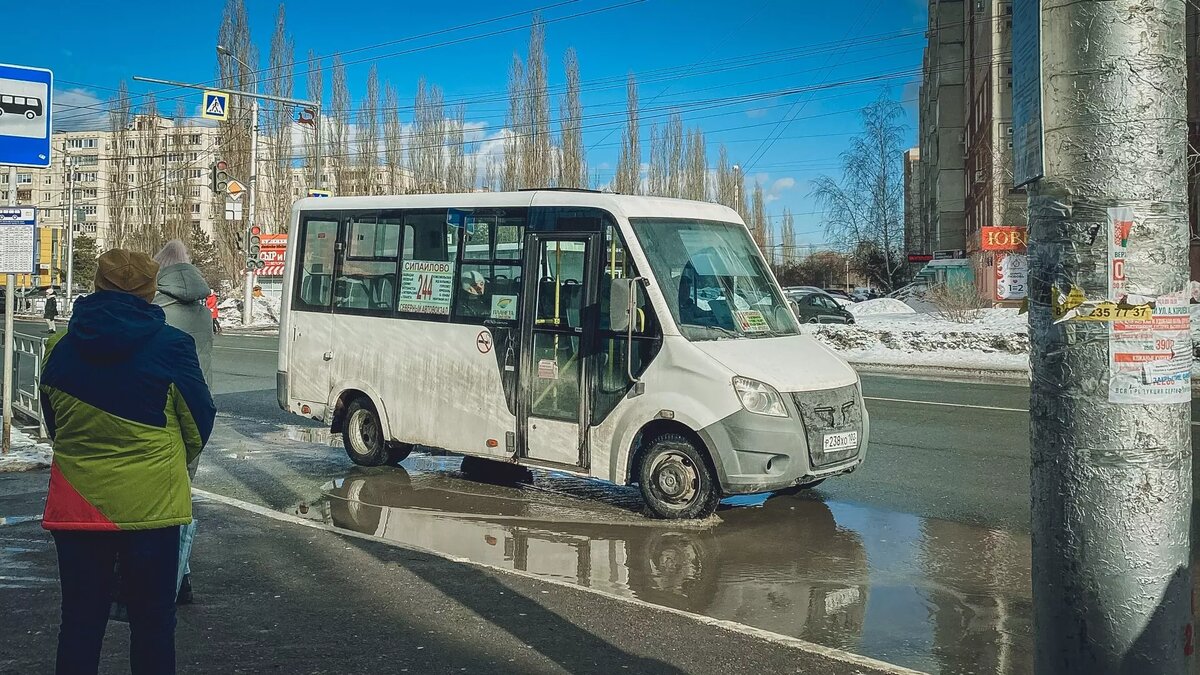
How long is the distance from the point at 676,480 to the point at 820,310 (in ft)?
89.6

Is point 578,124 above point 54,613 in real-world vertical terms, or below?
above

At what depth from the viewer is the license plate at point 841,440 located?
777 cm

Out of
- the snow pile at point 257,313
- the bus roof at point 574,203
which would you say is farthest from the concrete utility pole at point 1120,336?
the snow pile at point 257,313

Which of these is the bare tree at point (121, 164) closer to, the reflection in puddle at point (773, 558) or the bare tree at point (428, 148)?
the bare tree at point (428, 148)

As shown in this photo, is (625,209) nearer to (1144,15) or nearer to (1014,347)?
(1144,15)

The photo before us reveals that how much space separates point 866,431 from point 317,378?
5.41 m

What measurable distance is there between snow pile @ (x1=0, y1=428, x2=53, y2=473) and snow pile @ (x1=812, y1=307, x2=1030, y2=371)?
55.5 feet

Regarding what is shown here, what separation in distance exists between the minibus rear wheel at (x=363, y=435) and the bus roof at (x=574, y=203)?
6.49ft

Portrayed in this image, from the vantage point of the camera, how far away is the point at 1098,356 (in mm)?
2592

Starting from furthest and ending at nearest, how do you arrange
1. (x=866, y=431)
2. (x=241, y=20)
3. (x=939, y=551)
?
(x=241, y=20) < (x=866, y=431) < (x=939, y=551)

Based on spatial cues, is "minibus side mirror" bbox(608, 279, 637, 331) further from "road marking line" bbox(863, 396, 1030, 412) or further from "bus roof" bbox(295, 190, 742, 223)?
"road marking line" bbox(863, 396, 1030, 412)

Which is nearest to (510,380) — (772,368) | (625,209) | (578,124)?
(625,209)

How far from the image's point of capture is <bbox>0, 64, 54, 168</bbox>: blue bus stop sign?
961 centimetres

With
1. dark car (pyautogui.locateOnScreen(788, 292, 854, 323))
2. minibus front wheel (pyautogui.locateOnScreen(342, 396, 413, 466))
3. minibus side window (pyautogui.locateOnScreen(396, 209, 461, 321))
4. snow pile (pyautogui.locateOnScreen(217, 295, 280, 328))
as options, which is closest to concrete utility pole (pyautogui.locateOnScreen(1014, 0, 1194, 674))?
minibus side window (pyautogui.locateOnScreen(396, 209, 461, 321))
